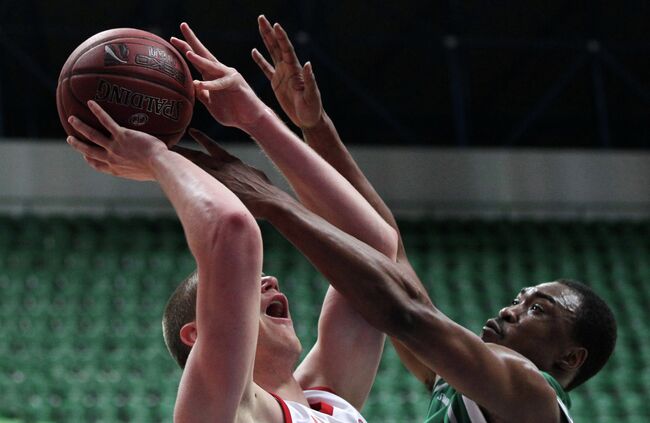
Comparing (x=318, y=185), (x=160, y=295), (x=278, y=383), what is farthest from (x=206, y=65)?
(x=160, y=295)

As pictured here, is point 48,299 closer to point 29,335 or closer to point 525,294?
point 29,335

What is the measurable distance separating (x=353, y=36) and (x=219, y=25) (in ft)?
5.17

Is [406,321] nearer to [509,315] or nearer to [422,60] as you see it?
[509,315]

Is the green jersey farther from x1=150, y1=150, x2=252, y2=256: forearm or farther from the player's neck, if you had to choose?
x1=150, y1=150, x2=252, y2=256: forearm

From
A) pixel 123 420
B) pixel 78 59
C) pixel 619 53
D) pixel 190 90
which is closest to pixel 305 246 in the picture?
pixel 190 90

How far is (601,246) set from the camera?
30.3ft

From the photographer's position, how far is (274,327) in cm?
239

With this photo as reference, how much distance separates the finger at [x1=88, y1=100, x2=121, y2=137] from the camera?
6.54 ft

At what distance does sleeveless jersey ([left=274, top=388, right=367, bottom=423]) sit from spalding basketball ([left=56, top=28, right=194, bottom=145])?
667 mm

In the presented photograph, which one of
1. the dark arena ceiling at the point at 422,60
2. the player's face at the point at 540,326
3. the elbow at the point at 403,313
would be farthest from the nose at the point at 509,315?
the dark arena ceiling at the point at 422,60

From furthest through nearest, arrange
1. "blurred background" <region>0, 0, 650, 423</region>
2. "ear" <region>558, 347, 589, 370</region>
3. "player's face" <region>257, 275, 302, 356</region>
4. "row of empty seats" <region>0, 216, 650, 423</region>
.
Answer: "blurred background" <region>0, 0, 650, 423</region> → "row of empty seats" <region>0, 216, 650, 423</region> → "ear" <region>558, 347, 589, 370</region> → "player's face" <region>257, 275, 302, 356</region>

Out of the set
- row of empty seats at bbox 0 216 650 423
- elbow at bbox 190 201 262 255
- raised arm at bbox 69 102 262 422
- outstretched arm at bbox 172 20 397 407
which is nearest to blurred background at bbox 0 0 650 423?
row of empty seats at bbox 0 216 650 423

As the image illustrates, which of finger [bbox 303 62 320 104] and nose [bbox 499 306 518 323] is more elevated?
finger [bbox 303 62 320 104]

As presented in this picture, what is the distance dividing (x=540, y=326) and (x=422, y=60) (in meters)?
9.80
